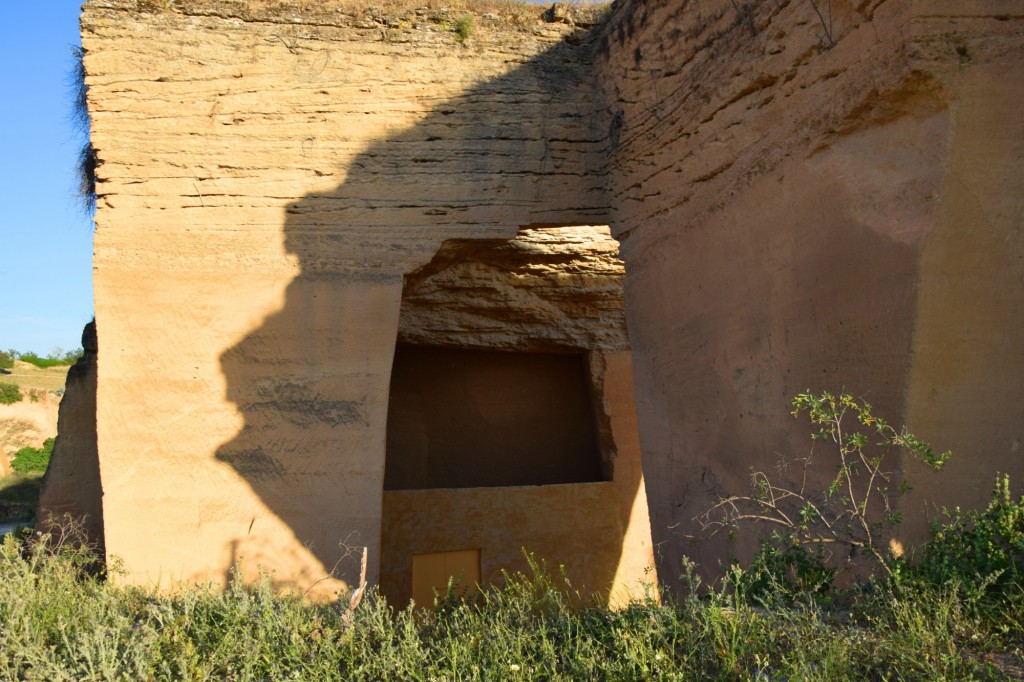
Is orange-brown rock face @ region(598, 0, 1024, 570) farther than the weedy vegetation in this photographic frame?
Yes

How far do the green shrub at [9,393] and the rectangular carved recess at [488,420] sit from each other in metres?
14.5

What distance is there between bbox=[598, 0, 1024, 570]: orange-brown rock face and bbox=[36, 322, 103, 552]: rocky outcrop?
Result: 414 centimetres

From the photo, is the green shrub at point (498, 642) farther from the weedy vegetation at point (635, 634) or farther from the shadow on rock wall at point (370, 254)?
the shadow on rock wall at point (370, 254)

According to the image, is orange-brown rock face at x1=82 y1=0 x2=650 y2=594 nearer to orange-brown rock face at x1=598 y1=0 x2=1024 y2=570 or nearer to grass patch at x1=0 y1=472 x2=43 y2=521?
orange-brown rock face at x1=598 y1=0 x2=1024 y2=570

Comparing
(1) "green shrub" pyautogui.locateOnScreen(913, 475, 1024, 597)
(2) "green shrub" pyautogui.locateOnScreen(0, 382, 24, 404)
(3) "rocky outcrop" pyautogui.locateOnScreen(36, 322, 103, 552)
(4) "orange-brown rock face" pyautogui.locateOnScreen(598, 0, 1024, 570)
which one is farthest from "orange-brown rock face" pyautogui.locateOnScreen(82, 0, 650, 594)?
(2) "green shrub" pyautogui.locateOnScreen(0, 382, 24, 404)

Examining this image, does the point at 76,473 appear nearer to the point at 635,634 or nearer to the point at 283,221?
the point at 283,221

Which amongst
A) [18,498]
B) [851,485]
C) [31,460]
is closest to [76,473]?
[851,485]

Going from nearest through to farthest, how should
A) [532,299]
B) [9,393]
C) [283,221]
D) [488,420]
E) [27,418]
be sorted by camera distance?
[283,221], [532,299], [488,420], [9,393], [27,418]

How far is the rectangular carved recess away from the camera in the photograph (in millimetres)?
9219

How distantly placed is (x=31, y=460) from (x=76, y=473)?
49.4 feet

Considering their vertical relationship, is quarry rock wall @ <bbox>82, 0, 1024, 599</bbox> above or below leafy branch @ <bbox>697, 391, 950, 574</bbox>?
above

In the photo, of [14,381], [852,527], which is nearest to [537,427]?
[852,527]

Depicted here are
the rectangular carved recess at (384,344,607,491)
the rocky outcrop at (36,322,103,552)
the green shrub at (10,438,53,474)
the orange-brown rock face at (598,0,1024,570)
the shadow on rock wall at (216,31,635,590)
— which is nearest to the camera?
the orange-brown rock face at (598,0,1024,570)

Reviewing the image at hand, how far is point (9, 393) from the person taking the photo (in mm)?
19609
